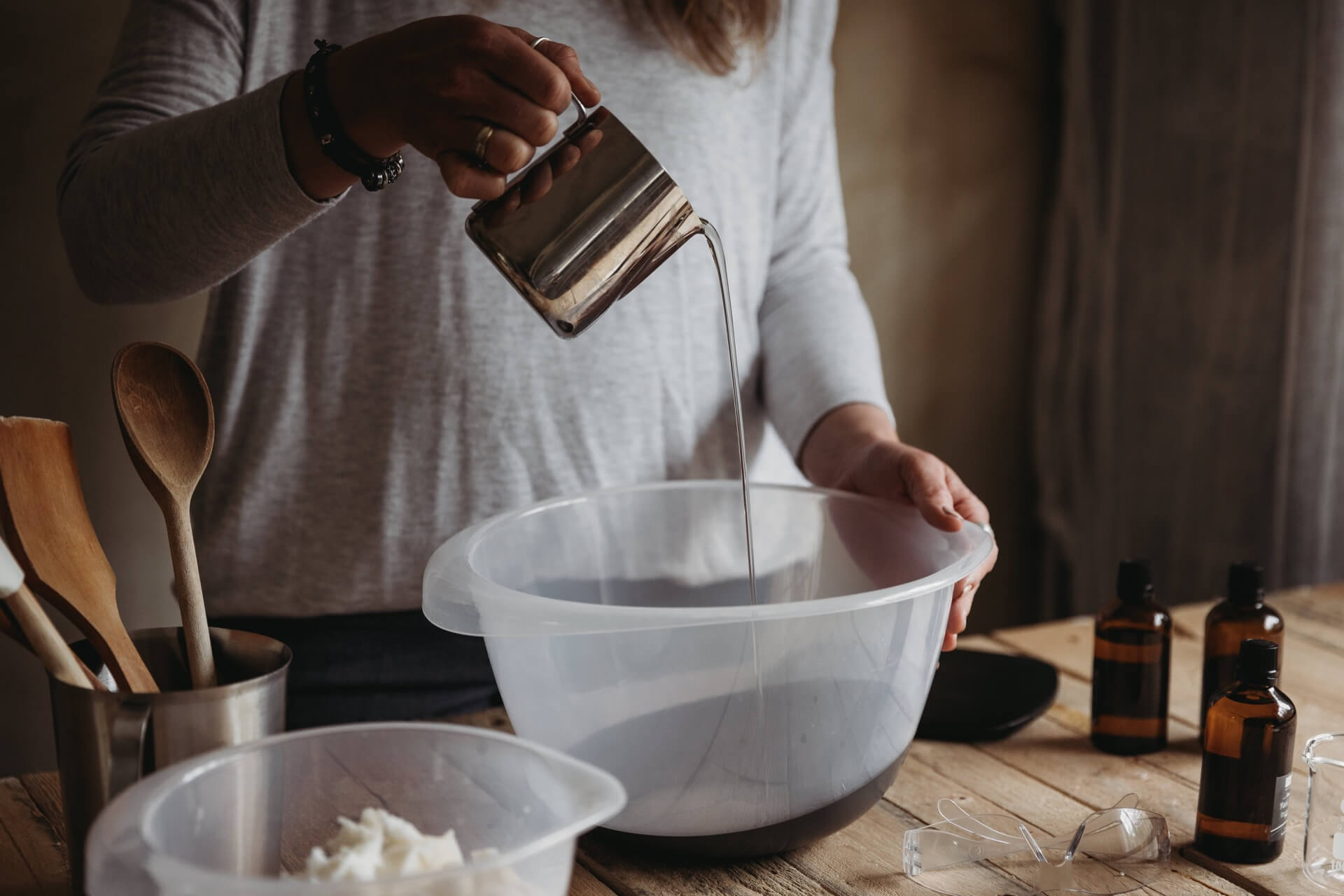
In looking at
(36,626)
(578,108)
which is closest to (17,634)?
(36,626)

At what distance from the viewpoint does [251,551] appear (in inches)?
40.2

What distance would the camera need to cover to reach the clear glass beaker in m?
0.67

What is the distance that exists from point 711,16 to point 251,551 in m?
0.66

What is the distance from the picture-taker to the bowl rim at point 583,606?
→ 56 centimetres

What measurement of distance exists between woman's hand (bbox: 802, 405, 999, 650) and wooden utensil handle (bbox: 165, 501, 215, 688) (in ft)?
1.43

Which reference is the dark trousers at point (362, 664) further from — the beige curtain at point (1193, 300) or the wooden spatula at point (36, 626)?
the beige curtain at point (1193, 300)

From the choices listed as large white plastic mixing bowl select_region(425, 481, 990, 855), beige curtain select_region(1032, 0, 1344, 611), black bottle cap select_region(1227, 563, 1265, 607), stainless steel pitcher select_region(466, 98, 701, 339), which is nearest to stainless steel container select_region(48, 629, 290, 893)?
large white plastic mixing bowl select_region(425, 481, 990, 855)

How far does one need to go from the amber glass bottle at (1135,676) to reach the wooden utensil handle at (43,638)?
71cm

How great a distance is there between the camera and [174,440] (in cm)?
59

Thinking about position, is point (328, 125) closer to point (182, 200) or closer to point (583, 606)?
point (182, 200)

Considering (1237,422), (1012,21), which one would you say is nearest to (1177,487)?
(1237,422)

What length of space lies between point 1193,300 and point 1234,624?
1172 mm

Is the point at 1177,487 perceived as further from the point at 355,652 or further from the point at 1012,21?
the point at 355,652

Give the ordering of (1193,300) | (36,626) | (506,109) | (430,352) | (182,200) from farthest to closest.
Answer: (1193,300), (430,352), (182,200), (506,109), (36,626)
